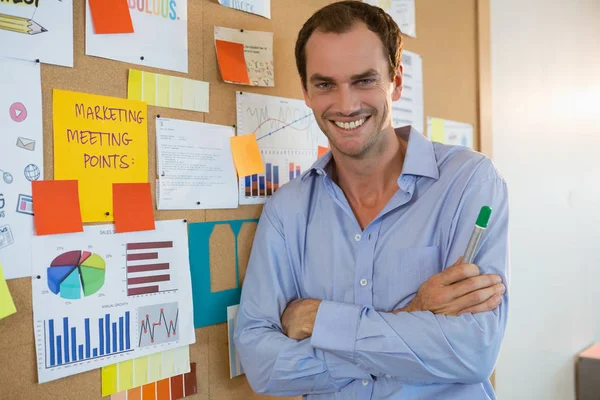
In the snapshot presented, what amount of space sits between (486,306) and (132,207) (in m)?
0.75

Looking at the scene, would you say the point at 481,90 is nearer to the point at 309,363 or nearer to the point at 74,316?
the point at 309,363

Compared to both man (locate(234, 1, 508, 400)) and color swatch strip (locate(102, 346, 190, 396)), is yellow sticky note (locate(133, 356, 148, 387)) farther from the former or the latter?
man (locate(234, 1, 508, 400))

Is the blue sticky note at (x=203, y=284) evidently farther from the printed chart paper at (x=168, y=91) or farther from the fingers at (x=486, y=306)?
the fingers at (x=486, y=306)

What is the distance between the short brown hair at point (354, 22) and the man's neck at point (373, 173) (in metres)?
0.19

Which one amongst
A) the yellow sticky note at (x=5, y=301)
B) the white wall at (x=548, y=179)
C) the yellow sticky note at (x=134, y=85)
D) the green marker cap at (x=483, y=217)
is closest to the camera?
the yellow sticky note at (x=5, y=301)

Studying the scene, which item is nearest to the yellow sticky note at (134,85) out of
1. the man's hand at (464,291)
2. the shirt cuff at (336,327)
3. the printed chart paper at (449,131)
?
the shirt cuff at (336,327)

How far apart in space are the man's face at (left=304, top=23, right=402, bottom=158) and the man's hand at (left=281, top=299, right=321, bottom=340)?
1.20 feet

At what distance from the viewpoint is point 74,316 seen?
1042mm

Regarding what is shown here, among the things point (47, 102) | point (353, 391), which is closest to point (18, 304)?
point (47, 102)

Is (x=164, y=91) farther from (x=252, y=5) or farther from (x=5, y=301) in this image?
(x=5, y=301)

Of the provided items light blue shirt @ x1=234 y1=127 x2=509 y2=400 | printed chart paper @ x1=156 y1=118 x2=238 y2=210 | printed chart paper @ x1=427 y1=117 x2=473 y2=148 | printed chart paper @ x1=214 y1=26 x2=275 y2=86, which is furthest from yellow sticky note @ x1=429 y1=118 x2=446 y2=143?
printed chart paper @ x1=156 y1=118 x2=238 y2=210

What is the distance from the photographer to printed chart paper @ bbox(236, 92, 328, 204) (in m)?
1.39

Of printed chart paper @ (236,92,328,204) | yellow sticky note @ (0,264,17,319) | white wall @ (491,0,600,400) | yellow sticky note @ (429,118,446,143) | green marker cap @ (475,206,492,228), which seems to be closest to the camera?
yellow sticky note @ (0,264,17,319)

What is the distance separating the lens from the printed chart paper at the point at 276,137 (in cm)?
139
